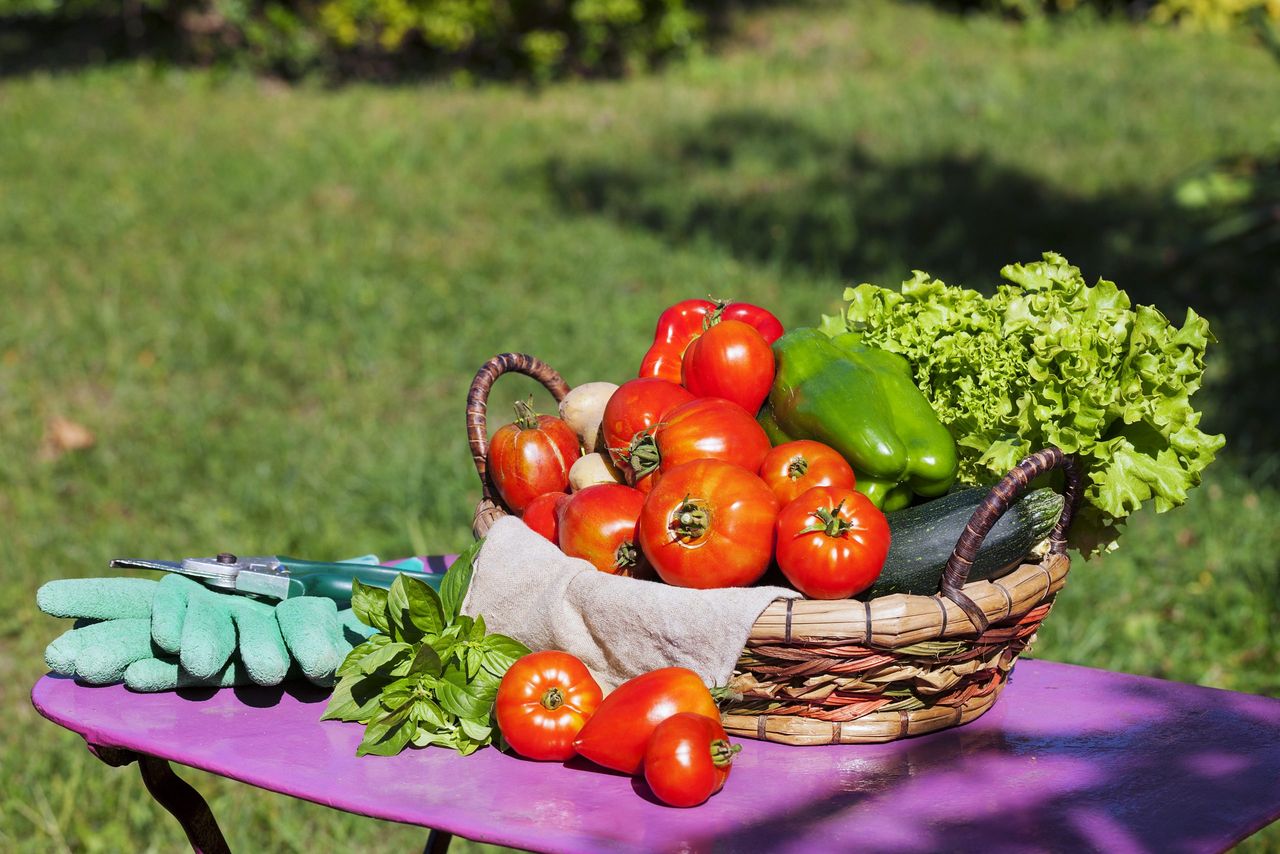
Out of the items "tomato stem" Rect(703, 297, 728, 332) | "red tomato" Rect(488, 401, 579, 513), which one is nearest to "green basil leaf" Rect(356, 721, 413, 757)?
"red tomato" Rect(488, 401, 579, 513)

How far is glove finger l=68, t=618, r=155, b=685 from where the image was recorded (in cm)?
207

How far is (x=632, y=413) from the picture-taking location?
7.30ft

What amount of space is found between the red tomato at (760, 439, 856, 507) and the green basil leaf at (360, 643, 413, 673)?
0.64 meters

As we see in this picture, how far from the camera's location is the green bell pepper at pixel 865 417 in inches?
85.3

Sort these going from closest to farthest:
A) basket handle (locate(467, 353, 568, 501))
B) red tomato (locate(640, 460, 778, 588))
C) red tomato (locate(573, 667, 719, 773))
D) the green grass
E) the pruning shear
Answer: red tomato (locate(573, 667, 719, 773)) → red tomato (locate(640, 460, 778, 588)) → the pruning shear → basket handle (locate(467, 353, 568, 501)) → the green grass

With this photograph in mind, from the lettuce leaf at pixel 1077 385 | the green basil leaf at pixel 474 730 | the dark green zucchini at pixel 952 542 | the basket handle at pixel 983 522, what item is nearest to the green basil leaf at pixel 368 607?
the green basil leaf at pixel 474 730

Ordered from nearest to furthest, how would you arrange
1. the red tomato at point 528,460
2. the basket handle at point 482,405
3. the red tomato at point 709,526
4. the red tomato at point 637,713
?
the red tomato at point 637,713 → the red tomato at point 709,526 → the red tomato at point 528,460 → the basket handle at point 482,405

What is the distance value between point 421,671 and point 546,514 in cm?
39

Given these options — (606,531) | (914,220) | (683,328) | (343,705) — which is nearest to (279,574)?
(343,705)

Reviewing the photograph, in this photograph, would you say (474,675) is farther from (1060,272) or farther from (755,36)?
(755,36)

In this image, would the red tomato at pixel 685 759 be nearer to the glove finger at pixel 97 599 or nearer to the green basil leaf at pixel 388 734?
the green basil leaf at pixel 388 734

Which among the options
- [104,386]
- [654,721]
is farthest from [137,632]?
[104,386]

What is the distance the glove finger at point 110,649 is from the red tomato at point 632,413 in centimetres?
85

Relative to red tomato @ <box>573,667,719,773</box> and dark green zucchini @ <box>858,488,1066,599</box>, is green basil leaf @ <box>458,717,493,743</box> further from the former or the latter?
dark green zucchini @ <box>858,488,1066,599</box>
